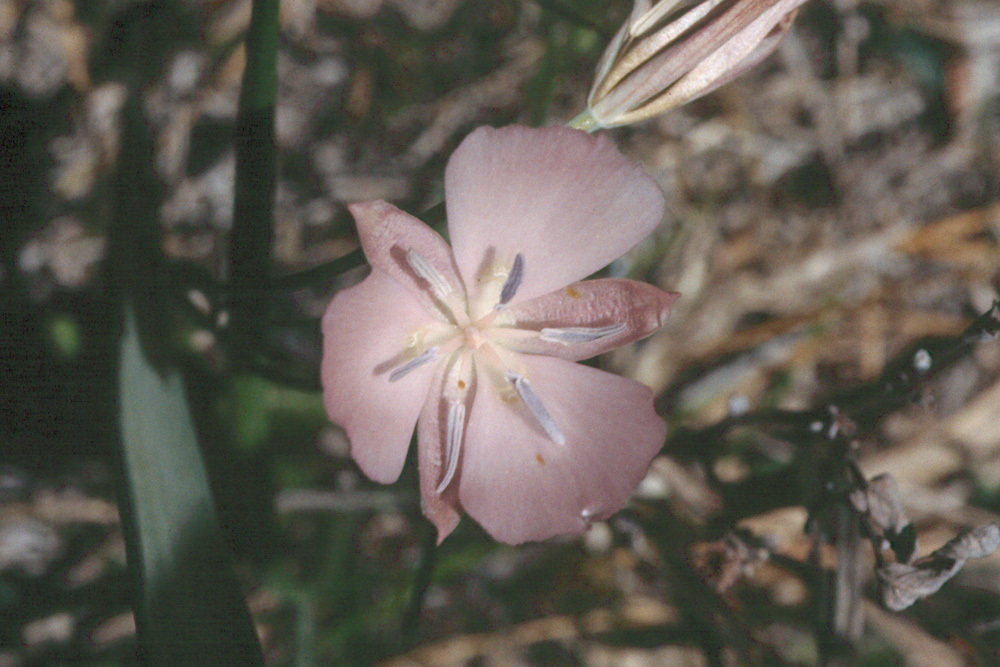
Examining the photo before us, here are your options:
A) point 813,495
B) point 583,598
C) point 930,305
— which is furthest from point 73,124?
point 930,305

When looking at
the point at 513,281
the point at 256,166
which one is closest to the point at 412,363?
the point at 513,281

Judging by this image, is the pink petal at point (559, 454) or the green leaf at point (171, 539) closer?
the green leaf at point (171, 539)

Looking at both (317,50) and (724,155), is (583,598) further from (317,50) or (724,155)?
(317,50)

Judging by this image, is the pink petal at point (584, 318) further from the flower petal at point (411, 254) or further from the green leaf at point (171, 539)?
the green leaf at point (171, 539)

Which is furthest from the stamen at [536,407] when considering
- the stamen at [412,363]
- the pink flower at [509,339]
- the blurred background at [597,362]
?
the blurred background at [597,362]

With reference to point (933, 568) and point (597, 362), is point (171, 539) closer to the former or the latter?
point (597, 362)

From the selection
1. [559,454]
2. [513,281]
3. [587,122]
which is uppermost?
[587,122]
